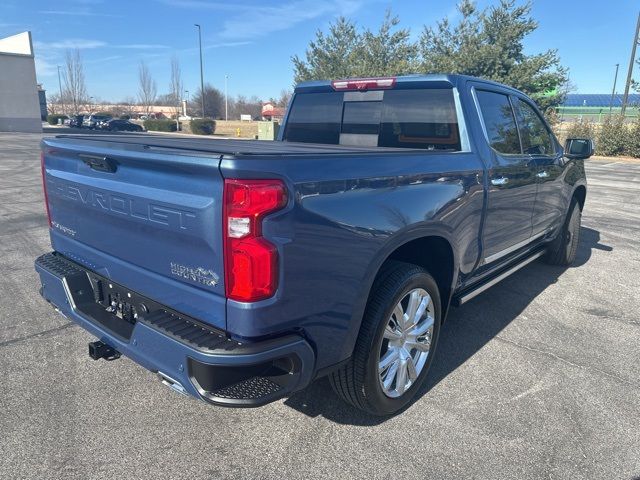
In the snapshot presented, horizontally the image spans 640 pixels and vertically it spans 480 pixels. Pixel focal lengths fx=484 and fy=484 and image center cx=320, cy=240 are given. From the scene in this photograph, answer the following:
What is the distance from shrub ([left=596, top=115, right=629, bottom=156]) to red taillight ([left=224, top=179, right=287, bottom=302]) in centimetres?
3216

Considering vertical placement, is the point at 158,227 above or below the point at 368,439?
above

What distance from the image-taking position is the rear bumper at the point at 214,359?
1.98 meters

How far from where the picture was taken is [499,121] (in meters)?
3.90

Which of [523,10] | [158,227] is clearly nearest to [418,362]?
[158,227]

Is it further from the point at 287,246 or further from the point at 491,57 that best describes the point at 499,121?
the point at 491,57

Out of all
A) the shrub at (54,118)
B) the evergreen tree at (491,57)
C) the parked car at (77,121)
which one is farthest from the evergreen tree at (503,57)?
the shrub at (54,118)

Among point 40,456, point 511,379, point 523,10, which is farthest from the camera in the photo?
point 523,10

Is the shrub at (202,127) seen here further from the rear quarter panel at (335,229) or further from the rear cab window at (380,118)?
the rear quarter panel at (335,229)

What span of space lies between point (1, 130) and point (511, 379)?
46.6 metres

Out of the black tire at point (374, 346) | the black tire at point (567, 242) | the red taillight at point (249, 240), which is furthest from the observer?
the black tire at point (567, 242)

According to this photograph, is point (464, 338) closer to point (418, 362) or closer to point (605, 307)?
point (418, 362)

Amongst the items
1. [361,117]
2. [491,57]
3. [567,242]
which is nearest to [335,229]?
[361,117]

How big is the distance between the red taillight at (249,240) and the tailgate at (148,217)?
0.16 ft

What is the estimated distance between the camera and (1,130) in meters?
39.6
